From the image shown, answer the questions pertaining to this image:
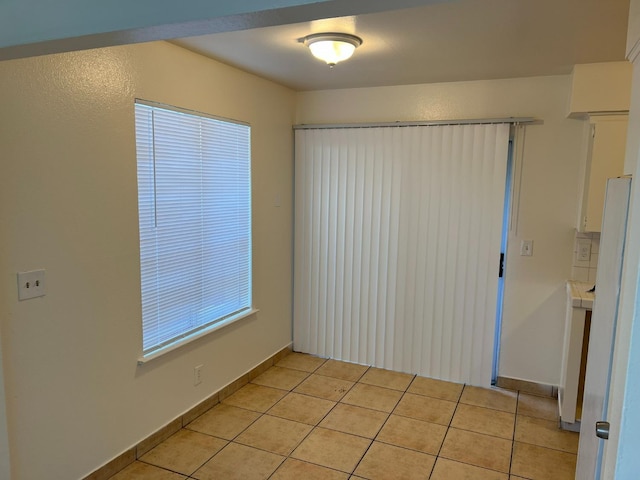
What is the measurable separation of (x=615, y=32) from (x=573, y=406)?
7.49ft

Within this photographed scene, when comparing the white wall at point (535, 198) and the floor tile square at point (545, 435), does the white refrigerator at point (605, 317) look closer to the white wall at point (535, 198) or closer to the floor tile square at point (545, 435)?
the floor tile square at point (545, 435)

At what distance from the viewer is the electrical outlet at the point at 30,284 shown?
1934mm

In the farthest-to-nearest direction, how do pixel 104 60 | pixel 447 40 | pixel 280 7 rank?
pixel 447 40, pixel 104 60, pixel 280 7

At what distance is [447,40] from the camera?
251cm

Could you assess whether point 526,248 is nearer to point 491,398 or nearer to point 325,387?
point 491,398

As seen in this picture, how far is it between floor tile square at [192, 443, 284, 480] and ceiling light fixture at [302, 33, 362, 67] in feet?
7.74

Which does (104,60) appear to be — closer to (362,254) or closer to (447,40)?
(447,40)

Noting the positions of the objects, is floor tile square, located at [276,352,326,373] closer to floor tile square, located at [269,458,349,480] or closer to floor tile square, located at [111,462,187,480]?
floor tile square, located at [269,458,349,480]

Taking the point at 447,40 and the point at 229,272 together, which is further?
the point at 229,272

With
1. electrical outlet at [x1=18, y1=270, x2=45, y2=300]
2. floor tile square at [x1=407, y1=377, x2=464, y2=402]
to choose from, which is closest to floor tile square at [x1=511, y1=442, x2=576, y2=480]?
floor tile square at [x1=407, y1=377, x2=464, y2=402]

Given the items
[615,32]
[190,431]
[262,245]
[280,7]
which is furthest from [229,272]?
[615,32]

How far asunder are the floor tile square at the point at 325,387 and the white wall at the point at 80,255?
978 mm

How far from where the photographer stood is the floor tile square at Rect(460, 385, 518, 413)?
3375 millimetres

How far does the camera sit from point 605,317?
154cm
